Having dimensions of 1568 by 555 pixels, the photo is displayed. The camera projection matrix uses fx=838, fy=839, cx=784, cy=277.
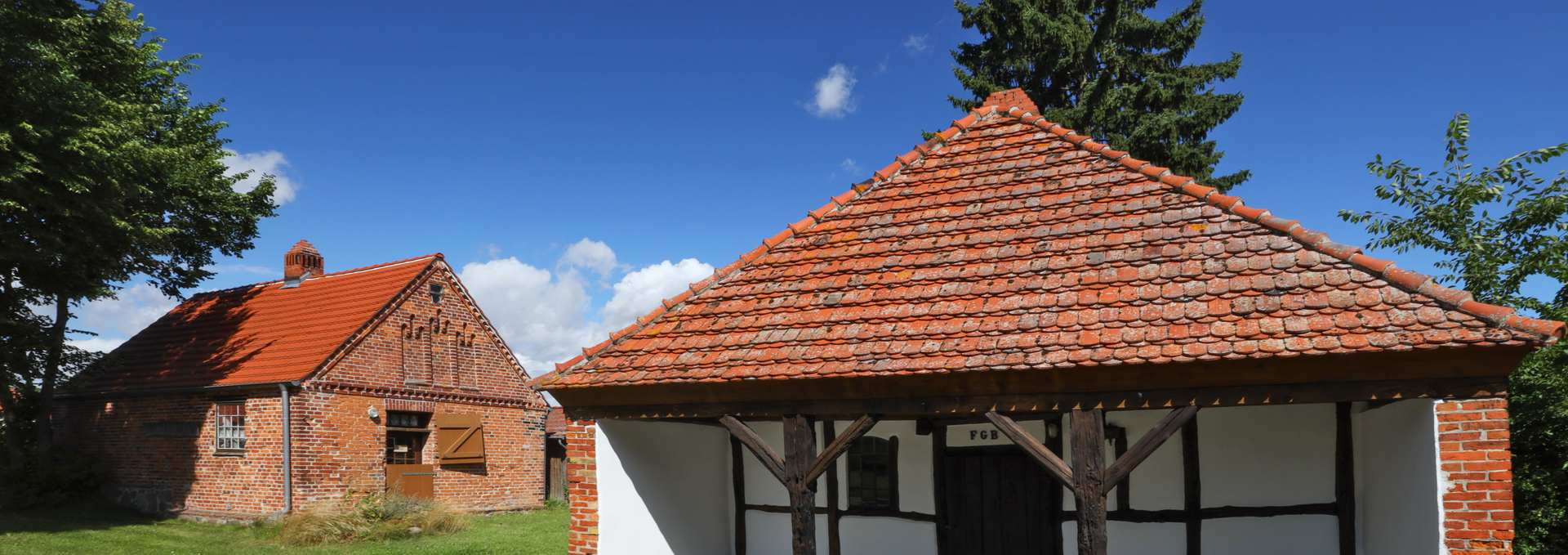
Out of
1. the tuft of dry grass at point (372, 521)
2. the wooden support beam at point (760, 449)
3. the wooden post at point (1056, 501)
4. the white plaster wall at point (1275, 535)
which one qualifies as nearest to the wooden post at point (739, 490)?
the wooden support beam at point (760, 449)

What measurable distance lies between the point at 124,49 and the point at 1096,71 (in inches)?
847

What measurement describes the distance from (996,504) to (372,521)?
12.6 m

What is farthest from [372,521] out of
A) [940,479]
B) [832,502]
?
[940,479]

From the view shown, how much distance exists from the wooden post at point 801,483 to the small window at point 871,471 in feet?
6.68

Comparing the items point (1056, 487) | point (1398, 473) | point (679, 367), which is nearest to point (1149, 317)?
point (1398, 473)

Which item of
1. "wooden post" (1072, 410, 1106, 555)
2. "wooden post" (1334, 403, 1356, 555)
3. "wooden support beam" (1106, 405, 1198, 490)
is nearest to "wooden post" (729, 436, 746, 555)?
"wooden post" (1072, 410, 1106, 555)

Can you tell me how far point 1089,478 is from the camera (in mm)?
5582

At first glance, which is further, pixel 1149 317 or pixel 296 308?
pixel 296 308

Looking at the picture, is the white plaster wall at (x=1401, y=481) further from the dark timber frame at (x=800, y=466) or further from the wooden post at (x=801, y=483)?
A: the wooden post at (x=801, y=483)

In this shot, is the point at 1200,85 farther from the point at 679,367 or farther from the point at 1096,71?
the point at 679,367

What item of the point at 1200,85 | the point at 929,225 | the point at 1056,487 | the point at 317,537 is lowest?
the point at 317,537

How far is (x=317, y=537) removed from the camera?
14.6 m

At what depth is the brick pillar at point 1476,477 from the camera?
16.0ft

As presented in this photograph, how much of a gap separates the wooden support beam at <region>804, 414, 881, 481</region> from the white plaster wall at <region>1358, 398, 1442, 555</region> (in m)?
3.47
